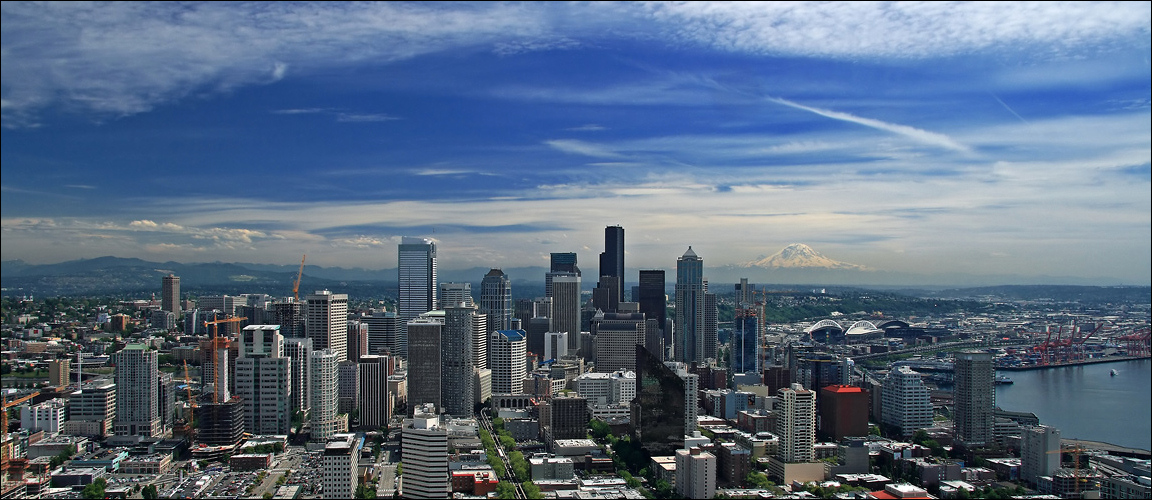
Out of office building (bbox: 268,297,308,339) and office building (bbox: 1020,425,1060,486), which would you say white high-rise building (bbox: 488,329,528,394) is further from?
office building (bbox: 1020,425,1060,486)

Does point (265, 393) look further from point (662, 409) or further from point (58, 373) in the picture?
point (662, 409)

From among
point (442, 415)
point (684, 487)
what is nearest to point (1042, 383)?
point (684, 487)

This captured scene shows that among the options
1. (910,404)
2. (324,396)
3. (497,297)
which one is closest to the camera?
(324,396)

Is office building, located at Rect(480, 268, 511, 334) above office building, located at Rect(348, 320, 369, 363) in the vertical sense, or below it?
above

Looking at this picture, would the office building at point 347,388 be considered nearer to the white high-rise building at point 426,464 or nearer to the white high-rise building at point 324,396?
the white high-rise building at point 324,396

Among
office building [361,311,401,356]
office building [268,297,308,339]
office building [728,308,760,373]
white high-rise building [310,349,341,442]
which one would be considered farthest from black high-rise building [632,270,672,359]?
white high-rise building [310,349,341,442]

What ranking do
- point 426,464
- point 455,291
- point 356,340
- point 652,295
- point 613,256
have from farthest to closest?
point 613,256, point 652,295, point 455,291, point 356,340, point 426,464

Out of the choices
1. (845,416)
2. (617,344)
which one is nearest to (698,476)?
(845,416)
